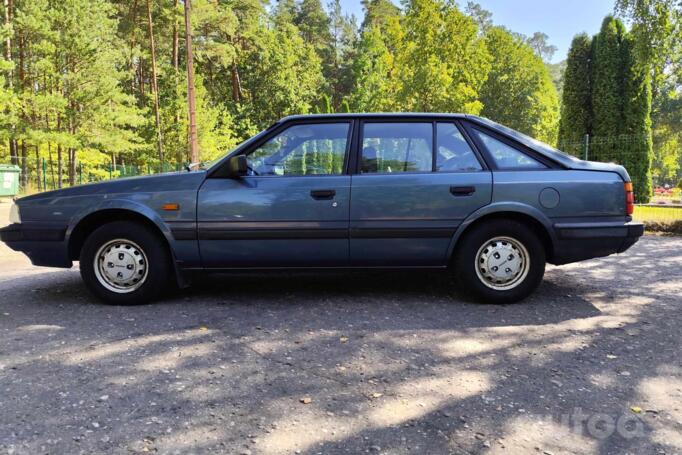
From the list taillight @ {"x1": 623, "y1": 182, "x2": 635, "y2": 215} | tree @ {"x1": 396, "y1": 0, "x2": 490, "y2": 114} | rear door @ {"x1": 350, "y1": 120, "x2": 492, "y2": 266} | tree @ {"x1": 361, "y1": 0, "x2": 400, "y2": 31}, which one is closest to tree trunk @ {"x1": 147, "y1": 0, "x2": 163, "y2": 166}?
tree @ {"x1": 396, "y1": 0, "x2": 490, "y2": 114}

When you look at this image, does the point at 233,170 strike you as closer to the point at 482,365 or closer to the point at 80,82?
the point at 482,365

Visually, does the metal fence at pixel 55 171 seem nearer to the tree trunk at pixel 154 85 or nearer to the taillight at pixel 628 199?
the tree trunk at pixel 154 85

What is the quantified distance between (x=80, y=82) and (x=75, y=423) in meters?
24.0

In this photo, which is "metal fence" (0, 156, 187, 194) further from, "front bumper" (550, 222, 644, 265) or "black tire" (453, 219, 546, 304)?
"front bumper" (550, 222, 644, 265)

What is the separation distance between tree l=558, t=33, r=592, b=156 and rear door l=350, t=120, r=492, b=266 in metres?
18.4

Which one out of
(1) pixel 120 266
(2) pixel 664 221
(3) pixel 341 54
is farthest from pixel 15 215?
(3) pixel 341 54

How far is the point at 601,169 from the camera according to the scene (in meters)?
4.20

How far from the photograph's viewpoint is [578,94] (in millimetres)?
20484

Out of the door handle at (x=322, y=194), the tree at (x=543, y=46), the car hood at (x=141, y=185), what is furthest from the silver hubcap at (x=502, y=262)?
the tree at (x=543, y=46)

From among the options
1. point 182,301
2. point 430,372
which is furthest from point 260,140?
point 430,372

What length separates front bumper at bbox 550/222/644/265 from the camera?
13.5ft

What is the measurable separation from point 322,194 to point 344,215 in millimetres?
255

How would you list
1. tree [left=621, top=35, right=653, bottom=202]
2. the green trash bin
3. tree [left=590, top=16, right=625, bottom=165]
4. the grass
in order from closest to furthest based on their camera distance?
the grass < tree [left=621, top=35, right=653, bottom=202] < tree [left=590, top=16, right=625, bottom=165] < the green trash bin

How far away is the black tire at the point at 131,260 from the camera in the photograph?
163 inches
